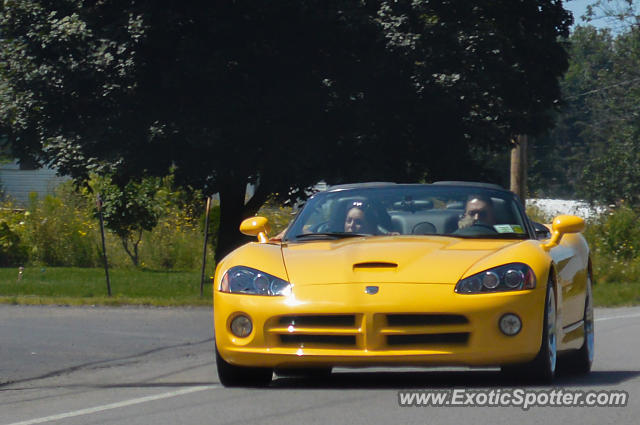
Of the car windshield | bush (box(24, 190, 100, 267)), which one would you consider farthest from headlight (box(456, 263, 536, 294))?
bush (box(24, 190, 100, 267))

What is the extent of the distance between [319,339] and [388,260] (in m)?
0.66

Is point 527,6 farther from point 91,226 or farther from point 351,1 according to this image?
point 91,226

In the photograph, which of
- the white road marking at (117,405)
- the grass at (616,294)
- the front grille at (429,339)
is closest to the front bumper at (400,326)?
the front grille at (429,339)

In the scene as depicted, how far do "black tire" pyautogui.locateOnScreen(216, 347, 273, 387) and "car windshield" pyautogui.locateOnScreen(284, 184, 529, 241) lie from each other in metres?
1.06

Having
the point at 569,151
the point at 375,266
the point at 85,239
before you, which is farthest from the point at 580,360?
the point at 569,151

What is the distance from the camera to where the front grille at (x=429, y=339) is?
7.23 m

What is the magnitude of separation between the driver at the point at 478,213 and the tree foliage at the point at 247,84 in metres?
11.7

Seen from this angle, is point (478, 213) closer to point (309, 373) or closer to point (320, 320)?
point (309, 373)

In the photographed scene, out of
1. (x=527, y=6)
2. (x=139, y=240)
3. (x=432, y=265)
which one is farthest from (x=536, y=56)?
(x=432, y=265)

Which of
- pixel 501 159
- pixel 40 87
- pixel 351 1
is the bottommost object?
pixel 501 159

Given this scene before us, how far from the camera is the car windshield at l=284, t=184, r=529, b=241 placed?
28.0ft

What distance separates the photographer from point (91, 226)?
33.0 metres

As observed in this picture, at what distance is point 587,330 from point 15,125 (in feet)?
50.3

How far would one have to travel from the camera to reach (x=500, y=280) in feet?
24.1
